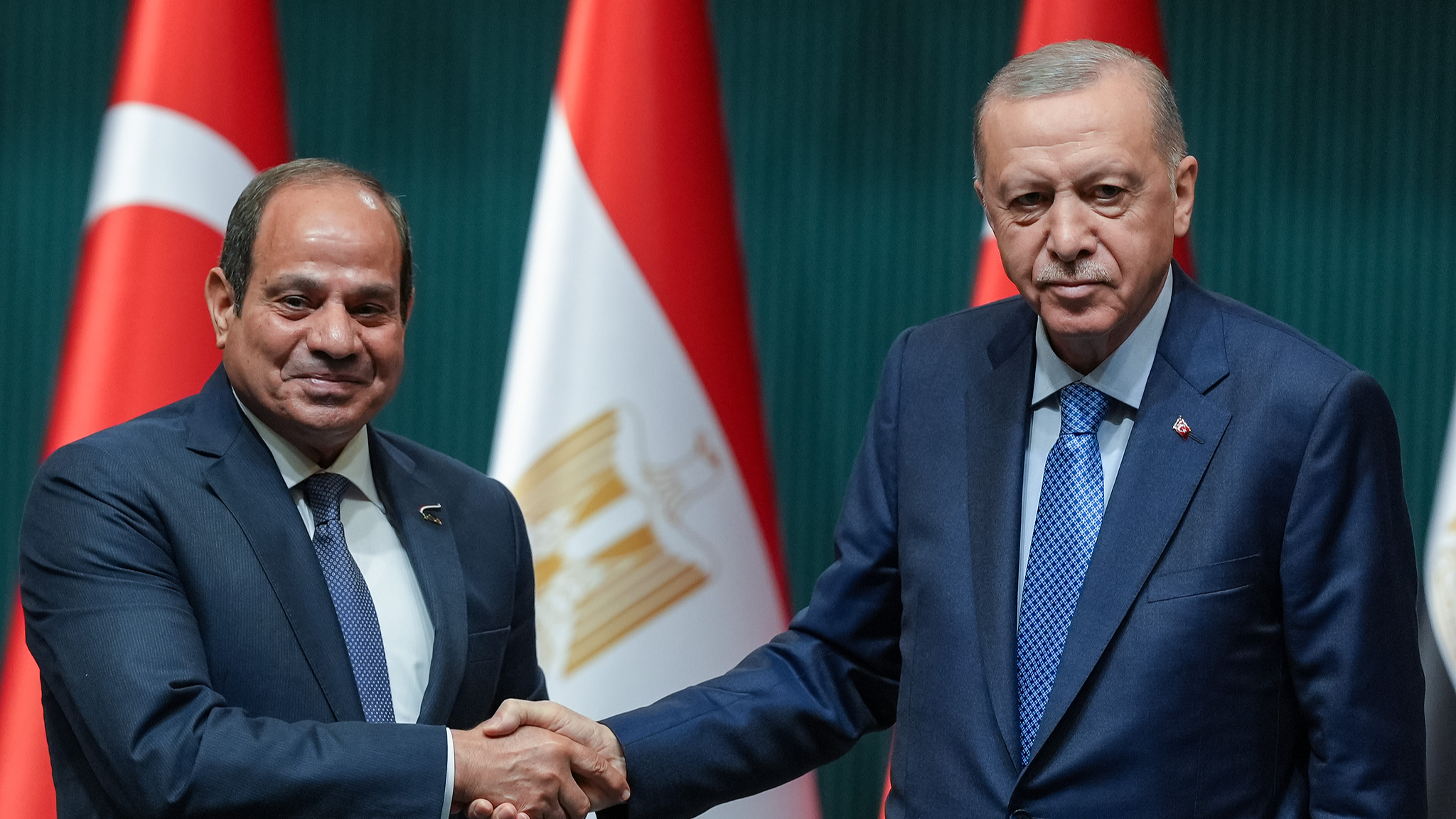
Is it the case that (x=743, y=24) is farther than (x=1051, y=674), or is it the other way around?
(x=743, y=24)

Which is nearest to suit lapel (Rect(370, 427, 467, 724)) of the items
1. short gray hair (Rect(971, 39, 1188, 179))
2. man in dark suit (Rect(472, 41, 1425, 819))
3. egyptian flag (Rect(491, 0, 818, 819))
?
man in dark suit (Rect(472, 41, 1425, 819))

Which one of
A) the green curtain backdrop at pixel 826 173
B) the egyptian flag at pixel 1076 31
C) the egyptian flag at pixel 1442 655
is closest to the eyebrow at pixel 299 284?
the egyptian flag at pixel 1076 31

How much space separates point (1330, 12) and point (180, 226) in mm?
3068

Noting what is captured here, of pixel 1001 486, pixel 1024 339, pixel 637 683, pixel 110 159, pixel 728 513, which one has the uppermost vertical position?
pixel 110 159

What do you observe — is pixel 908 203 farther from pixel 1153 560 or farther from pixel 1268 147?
pixel 1153 560

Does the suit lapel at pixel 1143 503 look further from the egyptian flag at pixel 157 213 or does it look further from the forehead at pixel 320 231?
the egyptian flag at pixel 157 213

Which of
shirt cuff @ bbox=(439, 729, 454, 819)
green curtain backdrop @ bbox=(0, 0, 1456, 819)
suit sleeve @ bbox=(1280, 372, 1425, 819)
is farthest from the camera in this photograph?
green curtain backdrop @ bbox=(0, 0, 1456, 819)

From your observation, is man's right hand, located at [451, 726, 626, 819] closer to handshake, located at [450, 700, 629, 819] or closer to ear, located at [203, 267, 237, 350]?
handshake, located at [450, 700, 629, 819]

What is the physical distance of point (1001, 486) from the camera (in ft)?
6.38

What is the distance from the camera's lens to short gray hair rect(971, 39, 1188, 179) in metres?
1.83

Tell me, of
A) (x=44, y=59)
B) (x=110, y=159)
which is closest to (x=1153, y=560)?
(x=110, y=159)

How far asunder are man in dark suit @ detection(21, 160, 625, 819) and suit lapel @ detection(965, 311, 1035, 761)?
67 cm

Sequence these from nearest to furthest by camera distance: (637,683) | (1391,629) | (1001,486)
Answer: (1391,629) → (1001,486) → (637,683)

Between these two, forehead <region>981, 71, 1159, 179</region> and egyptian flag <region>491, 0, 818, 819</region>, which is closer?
forehead <region>981, 71, 1159, 179</region>
